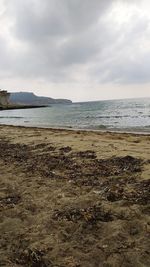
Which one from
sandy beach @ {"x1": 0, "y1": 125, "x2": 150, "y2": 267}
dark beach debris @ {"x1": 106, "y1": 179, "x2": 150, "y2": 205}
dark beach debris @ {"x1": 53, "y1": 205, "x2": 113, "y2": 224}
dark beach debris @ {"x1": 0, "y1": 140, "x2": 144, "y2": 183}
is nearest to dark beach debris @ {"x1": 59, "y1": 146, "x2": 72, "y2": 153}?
dark beach debris @ {"x1": 0, "y1": 140, "x2": 144, "y2": 183}

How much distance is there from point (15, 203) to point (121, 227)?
2.80 metres

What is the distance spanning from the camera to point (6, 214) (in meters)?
6.91

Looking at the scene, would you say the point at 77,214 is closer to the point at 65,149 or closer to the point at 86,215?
the point at 86,215

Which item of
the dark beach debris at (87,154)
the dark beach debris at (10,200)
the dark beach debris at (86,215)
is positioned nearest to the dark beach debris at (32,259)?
the dark beach debris at (86,215)

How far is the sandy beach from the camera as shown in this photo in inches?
197

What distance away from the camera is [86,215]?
21.3 feet

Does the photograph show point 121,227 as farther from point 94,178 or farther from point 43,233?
point 94,178

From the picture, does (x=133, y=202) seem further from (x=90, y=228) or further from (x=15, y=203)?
(x=15, y=203)

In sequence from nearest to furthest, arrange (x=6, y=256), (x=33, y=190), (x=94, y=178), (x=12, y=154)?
(x=6, y=256) → (x=33, y=190) → (x=94, y=178) → (x=12, y=154)

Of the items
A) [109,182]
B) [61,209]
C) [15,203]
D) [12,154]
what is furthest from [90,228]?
[12,154]

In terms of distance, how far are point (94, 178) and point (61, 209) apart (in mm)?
2516

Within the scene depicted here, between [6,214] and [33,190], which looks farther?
[33,190]

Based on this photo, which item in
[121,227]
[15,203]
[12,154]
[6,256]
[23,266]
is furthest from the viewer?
[12,154]

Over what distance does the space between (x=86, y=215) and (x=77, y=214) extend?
21cm
